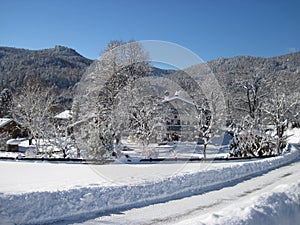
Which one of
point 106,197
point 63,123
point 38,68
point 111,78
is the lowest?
point 106,197

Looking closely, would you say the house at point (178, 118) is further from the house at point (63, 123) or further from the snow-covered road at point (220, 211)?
the snow-covered road at point (220, 211)

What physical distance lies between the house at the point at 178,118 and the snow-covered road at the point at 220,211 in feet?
61.9

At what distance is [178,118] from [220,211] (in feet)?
82.4

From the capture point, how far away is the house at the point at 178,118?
93.0ft

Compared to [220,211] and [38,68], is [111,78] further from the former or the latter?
[38,68]

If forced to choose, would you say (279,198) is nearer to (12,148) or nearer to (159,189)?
(159,189)

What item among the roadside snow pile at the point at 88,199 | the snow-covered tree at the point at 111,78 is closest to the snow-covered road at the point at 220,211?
the roadside snow pile at the point at 88,199

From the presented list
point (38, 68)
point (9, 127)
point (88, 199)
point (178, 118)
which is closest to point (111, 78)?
point (178, 118)

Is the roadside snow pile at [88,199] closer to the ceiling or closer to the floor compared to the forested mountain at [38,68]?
closer to the floor

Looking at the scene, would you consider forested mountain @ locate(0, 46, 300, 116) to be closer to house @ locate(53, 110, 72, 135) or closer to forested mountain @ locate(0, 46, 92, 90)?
forested mountain @ locate(0, 46, 92, 90)

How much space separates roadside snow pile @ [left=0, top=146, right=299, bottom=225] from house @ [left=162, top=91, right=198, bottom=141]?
694 inches

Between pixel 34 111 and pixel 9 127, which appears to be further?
pixel 9 127

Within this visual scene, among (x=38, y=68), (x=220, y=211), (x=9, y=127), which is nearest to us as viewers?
(x=220, y=211)

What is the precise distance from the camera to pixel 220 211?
6.16m
